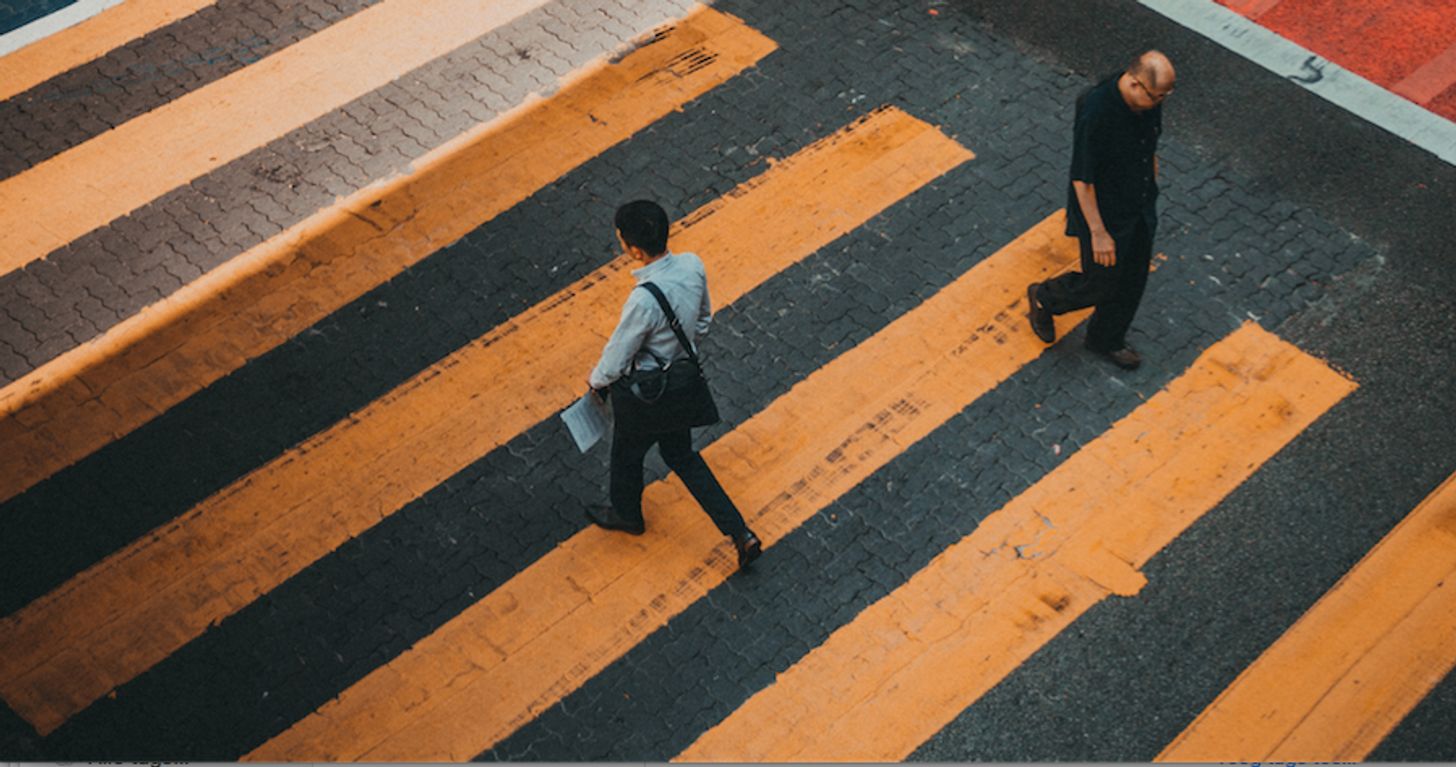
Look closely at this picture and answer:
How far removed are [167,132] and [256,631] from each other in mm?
3804

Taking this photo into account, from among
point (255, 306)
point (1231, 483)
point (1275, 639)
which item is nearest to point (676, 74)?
point (255, 306)

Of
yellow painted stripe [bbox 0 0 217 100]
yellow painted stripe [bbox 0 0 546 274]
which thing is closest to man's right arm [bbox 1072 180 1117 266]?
yellow painted stripe [bbox 0 0 546 274]

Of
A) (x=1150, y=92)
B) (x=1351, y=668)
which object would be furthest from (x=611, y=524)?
(x=1351, y=668)

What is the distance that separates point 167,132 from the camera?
807 centimetres

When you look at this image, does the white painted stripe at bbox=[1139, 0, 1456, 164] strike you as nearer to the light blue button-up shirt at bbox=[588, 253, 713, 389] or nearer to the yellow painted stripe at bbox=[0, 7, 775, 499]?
the yellow painted stripe at bbox=[0, 7, 775, 499]

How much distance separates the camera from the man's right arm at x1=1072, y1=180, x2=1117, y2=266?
19.1ft

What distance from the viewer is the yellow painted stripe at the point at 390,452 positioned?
579 cm

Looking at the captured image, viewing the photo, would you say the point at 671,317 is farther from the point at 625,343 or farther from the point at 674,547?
the point at 674,547

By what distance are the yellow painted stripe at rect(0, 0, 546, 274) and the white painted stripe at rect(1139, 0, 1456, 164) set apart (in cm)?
447

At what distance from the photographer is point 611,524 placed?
5.97m

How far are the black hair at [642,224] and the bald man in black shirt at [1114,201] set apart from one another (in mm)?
2108

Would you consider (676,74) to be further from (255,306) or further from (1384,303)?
(1384,303)

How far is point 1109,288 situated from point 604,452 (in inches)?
102

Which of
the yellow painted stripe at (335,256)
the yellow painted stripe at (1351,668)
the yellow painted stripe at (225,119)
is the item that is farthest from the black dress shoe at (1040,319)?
the yellow painted stripe at (225,119)
